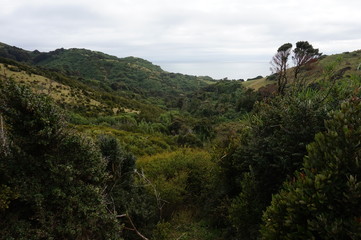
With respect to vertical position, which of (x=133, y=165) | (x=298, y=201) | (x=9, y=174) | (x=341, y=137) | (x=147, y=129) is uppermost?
(x=341, y=137)

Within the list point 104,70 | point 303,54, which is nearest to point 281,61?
point 303,54

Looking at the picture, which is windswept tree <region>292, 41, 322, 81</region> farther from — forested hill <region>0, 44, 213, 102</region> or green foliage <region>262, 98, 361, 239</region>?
forested hill <region>0, 44, 213, 102</region>

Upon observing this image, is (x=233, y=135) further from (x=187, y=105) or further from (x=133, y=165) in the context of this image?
(x=187, y=105)

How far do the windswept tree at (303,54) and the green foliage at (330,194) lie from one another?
75.5 feet

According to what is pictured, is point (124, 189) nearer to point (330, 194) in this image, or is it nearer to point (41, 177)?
point (41, 177)

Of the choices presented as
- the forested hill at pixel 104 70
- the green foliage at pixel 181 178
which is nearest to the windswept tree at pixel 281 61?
the green foliage at pixel 181 178

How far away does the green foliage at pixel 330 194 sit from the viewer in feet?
10.4

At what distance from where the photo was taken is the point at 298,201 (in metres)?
3.53

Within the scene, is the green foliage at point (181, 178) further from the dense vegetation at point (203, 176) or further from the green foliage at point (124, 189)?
the green foliage at point (124, 189)

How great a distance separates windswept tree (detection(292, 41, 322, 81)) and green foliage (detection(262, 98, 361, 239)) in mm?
22998

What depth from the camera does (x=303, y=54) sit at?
25.9 metres

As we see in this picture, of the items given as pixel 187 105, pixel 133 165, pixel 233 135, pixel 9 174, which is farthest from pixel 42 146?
pixel 187 105

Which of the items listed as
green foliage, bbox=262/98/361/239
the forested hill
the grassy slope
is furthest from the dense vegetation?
the forested hill

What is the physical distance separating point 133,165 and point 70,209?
13.2ft
